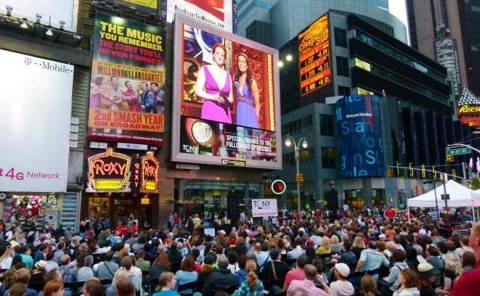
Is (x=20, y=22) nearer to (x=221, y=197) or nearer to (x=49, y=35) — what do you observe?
(x=49, y=35)

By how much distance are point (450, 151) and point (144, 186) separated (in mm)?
25556

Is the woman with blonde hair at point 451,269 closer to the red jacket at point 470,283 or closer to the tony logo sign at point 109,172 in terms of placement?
the red jacket at point 470,283

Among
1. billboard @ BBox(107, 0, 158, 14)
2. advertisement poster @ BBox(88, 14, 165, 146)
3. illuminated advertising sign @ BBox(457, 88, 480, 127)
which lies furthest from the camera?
illuminated advertising sign @ BBox(457, 88, 480, 127)

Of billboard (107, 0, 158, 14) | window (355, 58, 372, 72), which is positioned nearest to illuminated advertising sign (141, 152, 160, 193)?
billboard (107, 0, 158, 14)

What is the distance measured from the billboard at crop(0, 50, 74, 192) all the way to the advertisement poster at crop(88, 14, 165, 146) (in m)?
2.34

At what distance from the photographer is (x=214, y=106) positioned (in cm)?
3809

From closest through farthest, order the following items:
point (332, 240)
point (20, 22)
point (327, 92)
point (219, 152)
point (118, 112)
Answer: point (332, 240) → point (20, 22) → point (118, 112) → point (219, 152) → point (327, 92)

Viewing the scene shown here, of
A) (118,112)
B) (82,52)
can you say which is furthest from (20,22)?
(118,112)

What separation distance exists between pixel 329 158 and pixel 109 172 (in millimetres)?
42833

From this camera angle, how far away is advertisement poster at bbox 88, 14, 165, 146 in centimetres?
→ 3209

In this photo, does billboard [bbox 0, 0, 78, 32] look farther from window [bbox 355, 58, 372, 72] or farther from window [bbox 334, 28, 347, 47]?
window [bbox 355, 58, 372, 72]

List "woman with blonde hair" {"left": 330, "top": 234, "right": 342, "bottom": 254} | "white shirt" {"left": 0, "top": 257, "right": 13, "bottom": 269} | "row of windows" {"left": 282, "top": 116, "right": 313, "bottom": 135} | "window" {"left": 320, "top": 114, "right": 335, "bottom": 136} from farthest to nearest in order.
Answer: "row of windows" {"left": 282, "top": 116, "right": 313, "bottom": 135} → "window" {"left": 320, "top": 114, "right": 335, "bottom": 136} → "woman with blonde hair" {"left": 330, "top": 234, "right": 342, "bottom": 254} → "white shirt" {"left": 0, "top": 257, "right": 13, "bottom": 269}

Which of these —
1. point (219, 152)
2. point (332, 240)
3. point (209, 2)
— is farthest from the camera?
point (209, 2)

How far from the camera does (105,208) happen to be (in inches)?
1375
